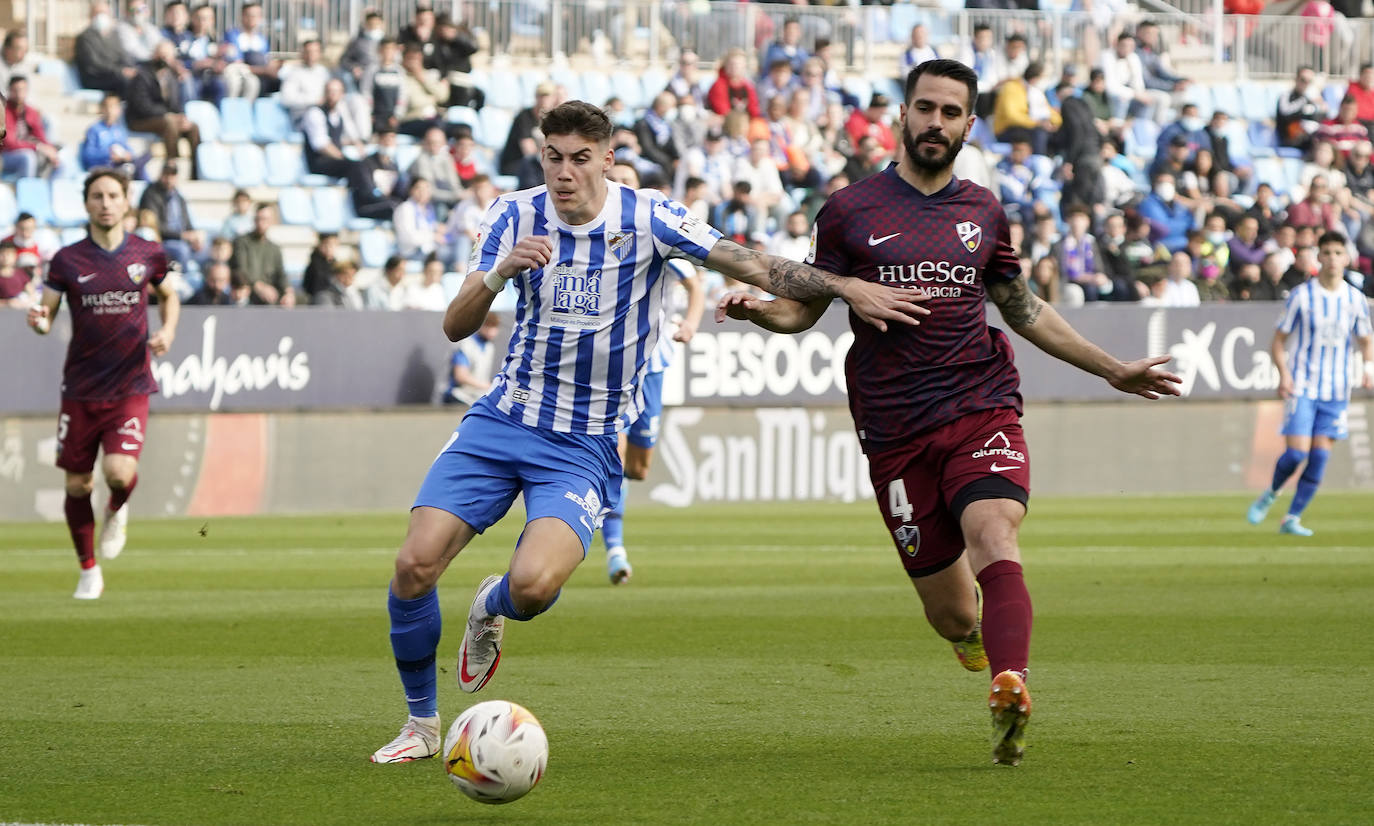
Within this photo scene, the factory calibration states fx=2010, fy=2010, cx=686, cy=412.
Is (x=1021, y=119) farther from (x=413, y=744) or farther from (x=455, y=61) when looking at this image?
(x=413, y=744)

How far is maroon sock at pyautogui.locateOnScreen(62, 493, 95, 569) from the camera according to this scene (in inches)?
461

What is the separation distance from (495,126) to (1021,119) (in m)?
6.57

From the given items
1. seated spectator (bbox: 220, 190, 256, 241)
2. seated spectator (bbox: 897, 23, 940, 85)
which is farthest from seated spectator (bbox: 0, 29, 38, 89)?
seated spectator (bbox: 897, 23, 940, 85)

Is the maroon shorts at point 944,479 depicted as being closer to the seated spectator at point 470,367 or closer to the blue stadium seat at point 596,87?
the seated spectator at point 470,367

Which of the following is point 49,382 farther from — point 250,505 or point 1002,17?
point 1002,17

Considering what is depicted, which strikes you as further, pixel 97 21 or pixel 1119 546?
pixel 97 21

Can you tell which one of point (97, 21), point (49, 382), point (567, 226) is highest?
point (97, 21)

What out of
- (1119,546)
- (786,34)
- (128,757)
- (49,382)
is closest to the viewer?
(128,757)

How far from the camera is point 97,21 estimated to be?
71.1ft

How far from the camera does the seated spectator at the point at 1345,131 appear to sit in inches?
1046

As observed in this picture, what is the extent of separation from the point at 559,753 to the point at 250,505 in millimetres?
12256

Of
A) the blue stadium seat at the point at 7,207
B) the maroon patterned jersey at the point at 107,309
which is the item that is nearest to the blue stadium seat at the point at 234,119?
the blue stadium seat at the point at 7,207

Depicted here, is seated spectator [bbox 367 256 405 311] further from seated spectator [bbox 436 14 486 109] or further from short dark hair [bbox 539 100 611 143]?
short dark hair [bbox 539 100 611 143]

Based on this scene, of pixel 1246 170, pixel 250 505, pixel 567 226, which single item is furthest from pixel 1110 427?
pixel 567 226
